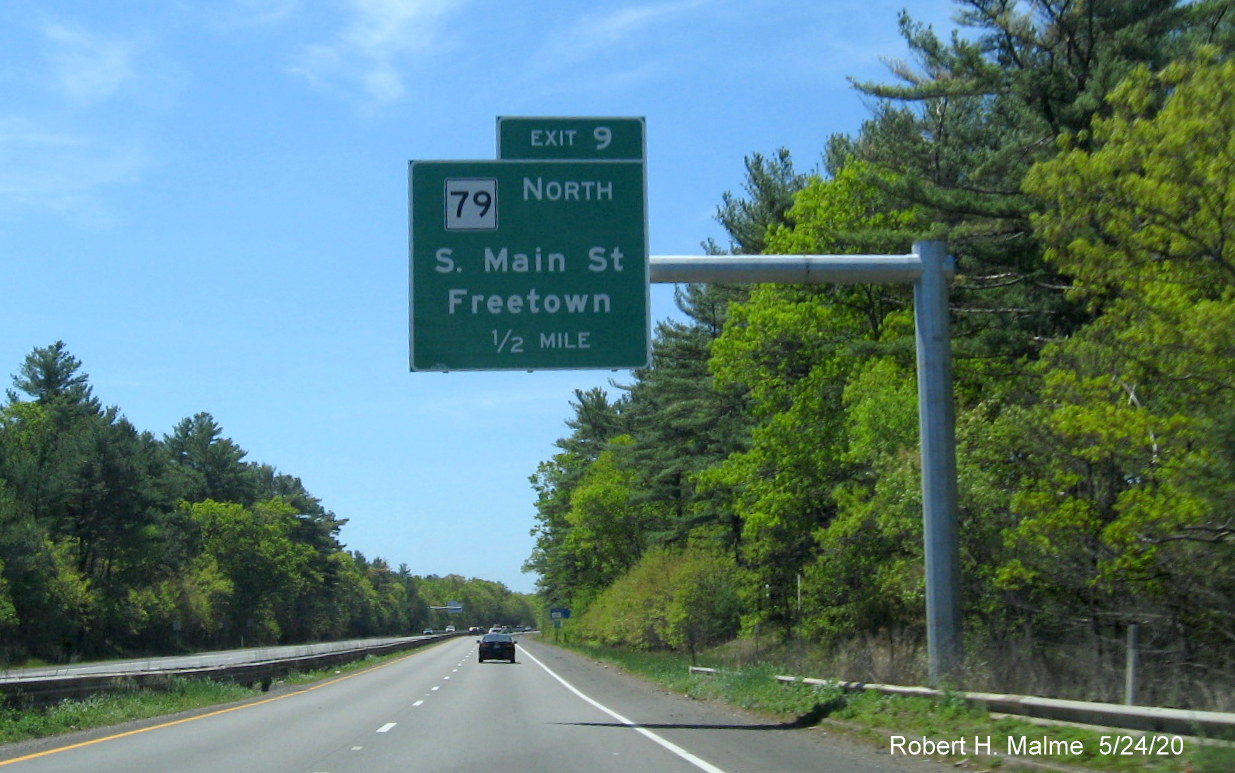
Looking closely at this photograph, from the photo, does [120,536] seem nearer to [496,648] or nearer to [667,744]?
[496,648]

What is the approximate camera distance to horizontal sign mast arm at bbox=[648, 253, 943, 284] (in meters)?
16.0

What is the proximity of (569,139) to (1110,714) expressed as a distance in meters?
9.94

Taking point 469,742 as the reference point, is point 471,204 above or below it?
above

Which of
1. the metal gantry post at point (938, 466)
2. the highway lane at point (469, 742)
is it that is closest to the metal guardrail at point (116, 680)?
the highway lane at point (469, 742)

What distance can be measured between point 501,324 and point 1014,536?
903 cm

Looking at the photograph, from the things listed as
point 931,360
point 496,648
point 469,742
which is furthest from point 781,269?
point 496,648

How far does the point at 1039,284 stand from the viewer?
24.7 m

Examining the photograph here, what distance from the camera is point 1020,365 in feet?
81.5


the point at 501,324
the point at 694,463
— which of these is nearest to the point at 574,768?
the point at 501,324

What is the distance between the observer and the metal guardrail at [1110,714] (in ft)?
31.7

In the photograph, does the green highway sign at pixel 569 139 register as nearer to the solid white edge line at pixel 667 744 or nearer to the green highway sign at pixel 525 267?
the green highway sign at pixel 525 267

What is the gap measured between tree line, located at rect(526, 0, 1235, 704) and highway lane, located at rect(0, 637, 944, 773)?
4.70 metres

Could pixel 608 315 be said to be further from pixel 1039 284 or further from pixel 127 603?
pixel 127 603

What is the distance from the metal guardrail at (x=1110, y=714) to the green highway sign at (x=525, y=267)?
6.14 metres
